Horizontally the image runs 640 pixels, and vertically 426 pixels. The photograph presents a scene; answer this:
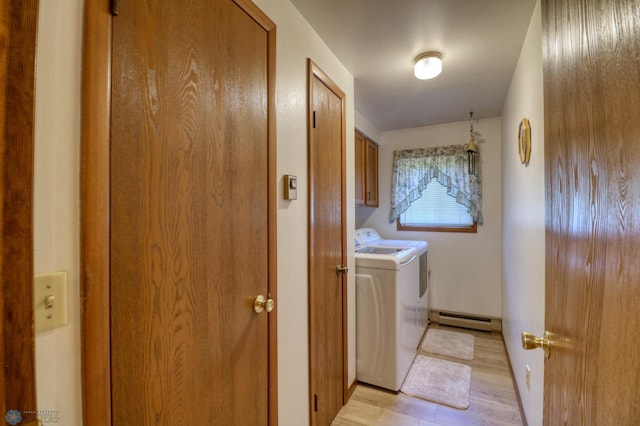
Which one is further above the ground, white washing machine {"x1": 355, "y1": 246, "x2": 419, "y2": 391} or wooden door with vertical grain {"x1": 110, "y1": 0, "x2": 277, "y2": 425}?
wooden door with vertical grain {"x1": 110, "y1": 0, "x2": 277, "y2": 425}

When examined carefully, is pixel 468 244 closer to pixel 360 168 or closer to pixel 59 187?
pixel 360 168

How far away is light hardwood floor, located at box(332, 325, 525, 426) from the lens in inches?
69.9

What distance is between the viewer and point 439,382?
217 cm

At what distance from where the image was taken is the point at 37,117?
1.75ft

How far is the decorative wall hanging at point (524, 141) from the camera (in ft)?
5.25

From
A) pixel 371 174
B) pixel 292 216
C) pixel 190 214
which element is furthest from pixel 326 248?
pixel 371 174

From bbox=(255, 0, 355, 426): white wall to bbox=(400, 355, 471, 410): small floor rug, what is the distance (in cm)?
105

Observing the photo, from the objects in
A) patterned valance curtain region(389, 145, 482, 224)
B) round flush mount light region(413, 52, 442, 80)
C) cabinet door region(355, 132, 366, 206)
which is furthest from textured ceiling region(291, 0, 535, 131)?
patterned valance curtain region(389, 145, 482, 224)

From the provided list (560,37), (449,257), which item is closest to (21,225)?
(560,37)

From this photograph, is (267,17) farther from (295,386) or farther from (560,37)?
(295,386)

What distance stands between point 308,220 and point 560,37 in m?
1.13

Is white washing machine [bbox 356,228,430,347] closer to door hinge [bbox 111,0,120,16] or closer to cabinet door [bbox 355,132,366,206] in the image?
cabinet door [bbox 355,132,366,206]

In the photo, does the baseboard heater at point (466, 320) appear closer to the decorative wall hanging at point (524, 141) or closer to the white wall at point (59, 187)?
the decorative wall hanging at point (524, 141)

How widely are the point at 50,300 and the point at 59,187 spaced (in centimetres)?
22
